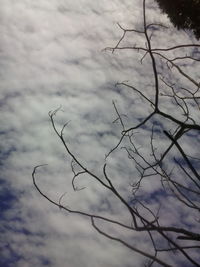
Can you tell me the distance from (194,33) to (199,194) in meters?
1.65

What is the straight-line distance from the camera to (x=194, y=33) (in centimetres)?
331

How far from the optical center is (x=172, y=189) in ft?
8.96

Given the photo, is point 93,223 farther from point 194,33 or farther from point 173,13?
point 173,13

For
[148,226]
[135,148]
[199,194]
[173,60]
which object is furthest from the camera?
[135,148]

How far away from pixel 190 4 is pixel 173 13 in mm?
512

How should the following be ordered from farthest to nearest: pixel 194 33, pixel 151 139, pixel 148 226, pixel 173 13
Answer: pixel 173 13 → pixel 194 33 → pixel 151 139 → pixel 148 226

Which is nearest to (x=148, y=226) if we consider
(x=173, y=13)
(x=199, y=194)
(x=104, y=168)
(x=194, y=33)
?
(x=104, y=168)

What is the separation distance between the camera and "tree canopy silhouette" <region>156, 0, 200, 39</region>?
3.06m

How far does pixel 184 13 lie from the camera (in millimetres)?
3348

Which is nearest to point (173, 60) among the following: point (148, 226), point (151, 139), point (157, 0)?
point (151, 139)

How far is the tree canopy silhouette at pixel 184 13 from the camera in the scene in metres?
3.06

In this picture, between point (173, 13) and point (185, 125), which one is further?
point (173, 13)

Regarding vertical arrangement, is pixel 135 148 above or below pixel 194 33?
below

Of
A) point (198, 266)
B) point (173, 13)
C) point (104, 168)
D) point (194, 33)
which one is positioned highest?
point (173, 13)
